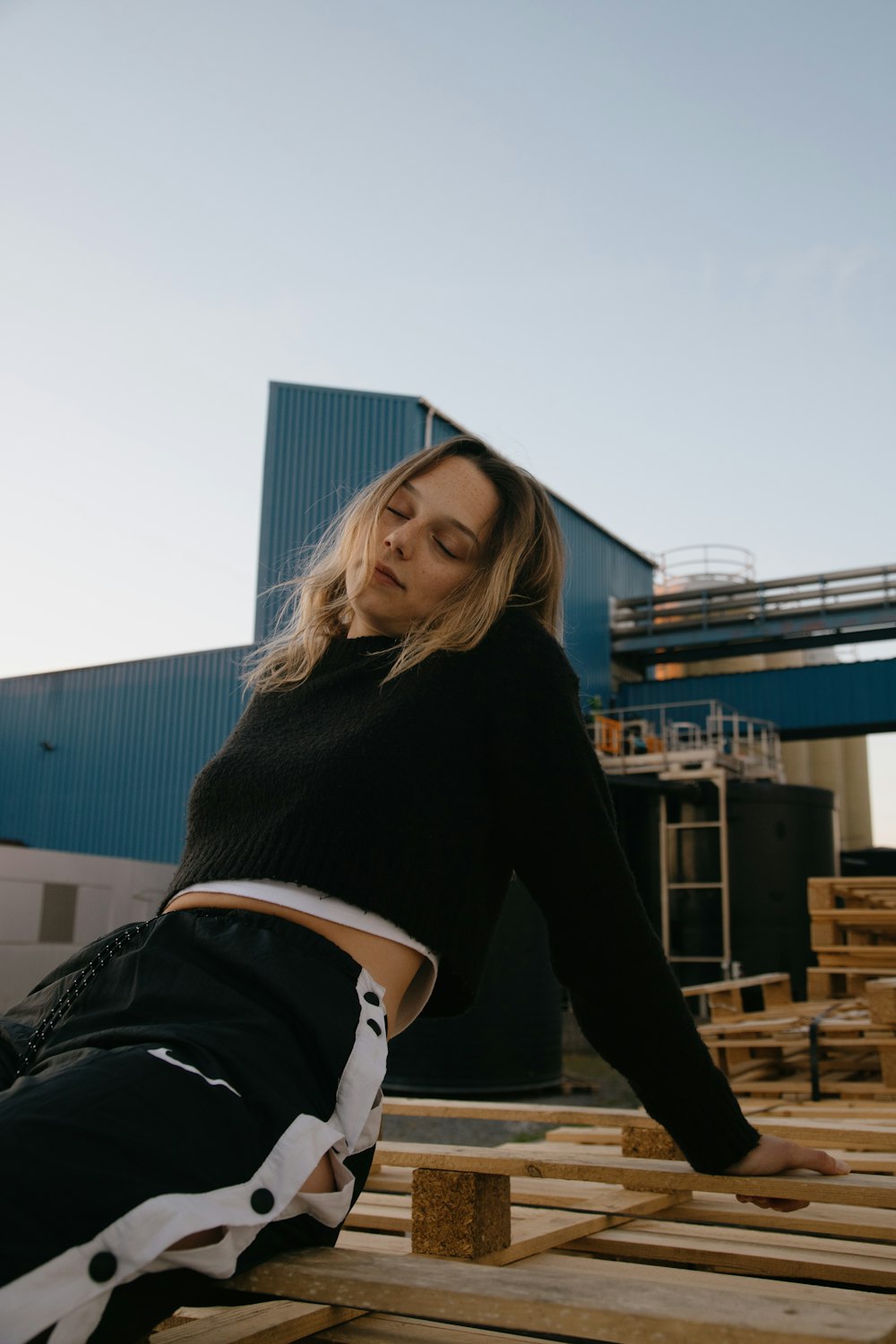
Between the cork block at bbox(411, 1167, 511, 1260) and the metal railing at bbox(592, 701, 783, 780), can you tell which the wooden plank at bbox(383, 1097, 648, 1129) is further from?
the metal railing at bbox(592, 701, 783, 780)

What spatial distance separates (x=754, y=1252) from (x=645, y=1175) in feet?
1.35

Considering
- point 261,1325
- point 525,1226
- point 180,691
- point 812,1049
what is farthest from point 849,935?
point 180,691

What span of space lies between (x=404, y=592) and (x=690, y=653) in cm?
2214

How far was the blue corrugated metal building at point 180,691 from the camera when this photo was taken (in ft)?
55.0

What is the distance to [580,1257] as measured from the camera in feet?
6.01

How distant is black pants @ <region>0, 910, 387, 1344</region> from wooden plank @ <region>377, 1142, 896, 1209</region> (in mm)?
512

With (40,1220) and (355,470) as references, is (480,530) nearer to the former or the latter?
(40,1220)

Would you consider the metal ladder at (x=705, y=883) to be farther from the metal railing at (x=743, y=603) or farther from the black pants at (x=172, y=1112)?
the black pants at (x=172, y=1112)

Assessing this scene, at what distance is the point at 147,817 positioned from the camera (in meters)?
18.4

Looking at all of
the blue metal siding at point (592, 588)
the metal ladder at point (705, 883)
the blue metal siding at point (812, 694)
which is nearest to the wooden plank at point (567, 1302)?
the metal ladder at point (705, 883)

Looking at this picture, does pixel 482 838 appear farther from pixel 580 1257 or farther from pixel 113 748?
pixel 113 748

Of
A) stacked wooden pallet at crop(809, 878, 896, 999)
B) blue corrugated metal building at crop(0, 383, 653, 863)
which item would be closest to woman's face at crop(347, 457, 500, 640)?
stacked wooden pallet at crop(809, 878, 896, 999)

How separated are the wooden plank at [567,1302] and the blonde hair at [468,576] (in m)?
0.84

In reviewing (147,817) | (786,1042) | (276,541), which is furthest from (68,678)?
(786,1042)
